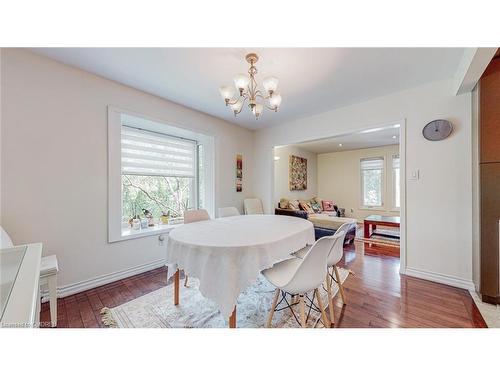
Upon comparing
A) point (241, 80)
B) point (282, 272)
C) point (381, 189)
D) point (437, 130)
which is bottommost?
point (282, 272)

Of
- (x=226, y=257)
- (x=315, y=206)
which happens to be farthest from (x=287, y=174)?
(x=226, y=257)

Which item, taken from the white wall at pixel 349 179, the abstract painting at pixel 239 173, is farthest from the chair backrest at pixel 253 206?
the white wall at pixel 349 179

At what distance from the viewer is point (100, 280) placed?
2.24 meters

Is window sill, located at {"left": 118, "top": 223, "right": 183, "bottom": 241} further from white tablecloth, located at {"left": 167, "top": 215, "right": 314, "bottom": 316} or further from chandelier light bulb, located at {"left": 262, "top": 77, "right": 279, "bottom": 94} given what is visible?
chandelier light bulb, located at {"left": 262, "top": 77, "right": 279, "bottom": 94}

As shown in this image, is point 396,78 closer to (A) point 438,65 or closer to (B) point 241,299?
(A) point 438,65

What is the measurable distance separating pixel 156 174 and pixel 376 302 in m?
3.27

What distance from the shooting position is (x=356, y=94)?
2.66 m

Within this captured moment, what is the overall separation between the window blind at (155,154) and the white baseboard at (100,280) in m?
1.32

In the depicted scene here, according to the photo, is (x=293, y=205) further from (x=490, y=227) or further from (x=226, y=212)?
(x=490, y=227)

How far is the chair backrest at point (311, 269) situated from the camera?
122 cm

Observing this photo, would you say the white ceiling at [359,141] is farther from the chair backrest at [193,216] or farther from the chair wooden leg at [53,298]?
the chair wooden leg at [53,298]

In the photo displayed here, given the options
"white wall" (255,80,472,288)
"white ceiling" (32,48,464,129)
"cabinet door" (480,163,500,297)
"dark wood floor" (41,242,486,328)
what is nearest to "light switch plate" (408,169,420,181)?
"white wall" (255,80,472,288)
